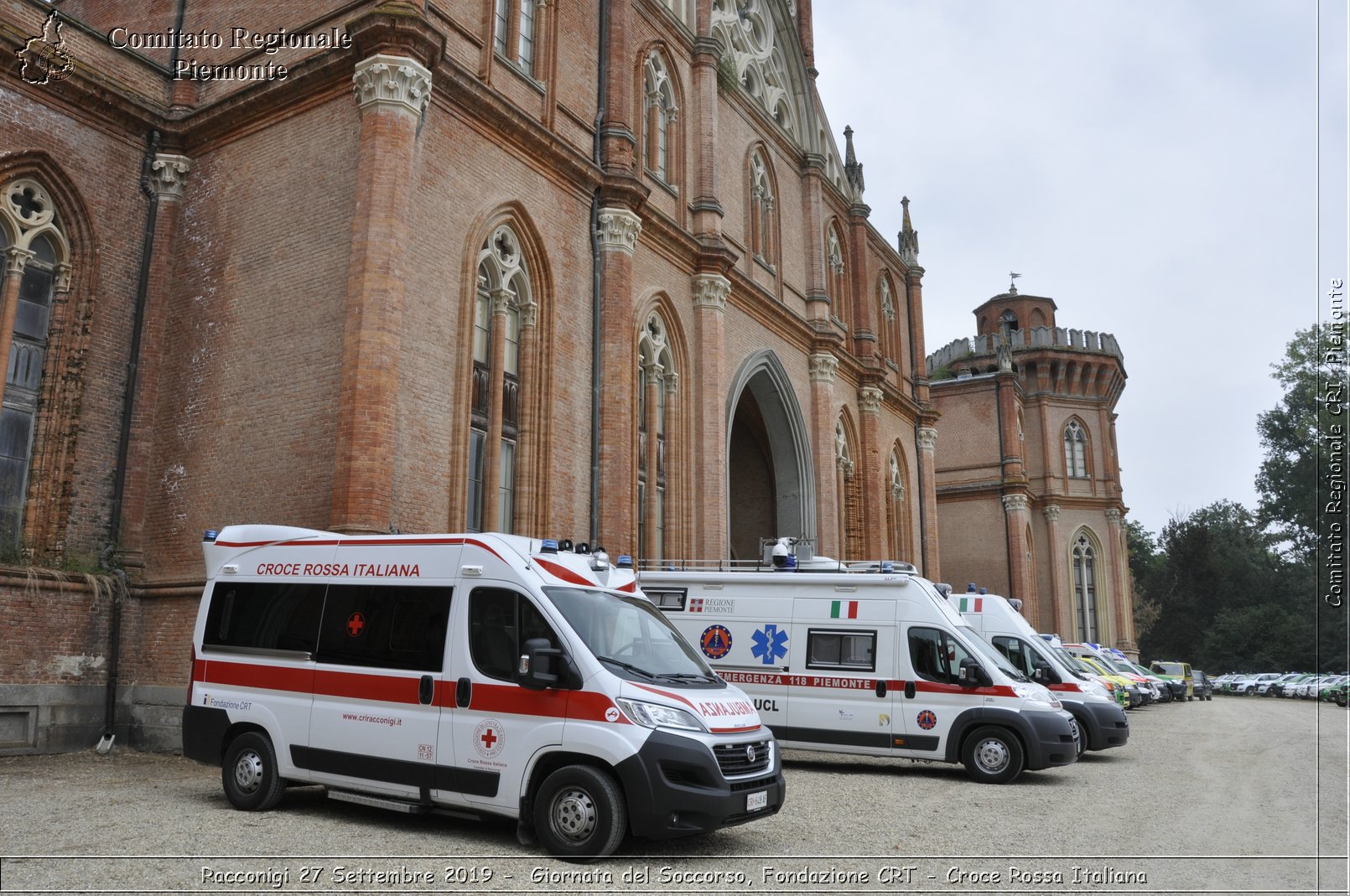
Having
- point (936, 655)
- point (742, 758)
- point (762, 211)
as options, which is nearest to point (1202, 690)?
point (762, 211)

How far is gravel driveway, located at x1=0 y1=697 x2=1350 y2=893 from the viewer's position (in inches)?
270

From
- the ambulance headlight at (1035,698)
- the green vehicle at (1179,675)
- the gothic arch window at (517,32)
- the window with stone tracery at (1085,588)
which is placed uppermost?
the gothic arch window at (517,32)

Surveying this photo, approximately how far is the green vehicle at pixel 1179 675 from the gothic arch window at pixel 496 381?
30840 millimetres

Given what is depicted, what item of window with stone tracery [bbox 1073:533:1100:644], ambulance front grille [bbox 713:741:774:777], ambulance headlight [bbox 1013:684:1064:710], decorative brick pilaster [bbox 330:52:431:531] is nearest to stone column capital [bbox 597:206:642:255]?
decorative brick pilaster [bbox 330:52:431:531]

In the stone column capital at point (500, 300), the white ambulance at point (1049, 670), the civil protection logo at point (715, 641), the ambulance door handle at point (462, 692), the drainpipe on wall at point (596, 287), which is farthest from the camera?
the drainpipe on wall at point (596, 287)

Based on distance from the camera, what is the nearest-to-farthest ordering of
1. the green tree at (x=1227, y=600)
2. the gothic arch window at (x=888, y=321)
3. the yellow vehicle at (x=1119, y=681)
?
the yellow vehicle at (x=1119, y=681) → the gothic arch window at (x=888, y=321) → the green tree at (x=1227, y=600)

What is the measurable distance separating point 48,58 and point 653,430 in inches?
463

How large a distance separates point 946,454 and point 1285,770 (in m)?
32.1

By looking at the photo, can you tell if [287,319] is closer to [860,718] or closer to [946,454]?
[860,718]

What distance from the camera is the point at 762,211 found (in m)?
27.2

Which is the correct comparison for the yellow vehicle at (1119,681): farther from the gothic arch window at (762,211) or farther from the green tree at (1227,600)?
the green tree at (1227,600)

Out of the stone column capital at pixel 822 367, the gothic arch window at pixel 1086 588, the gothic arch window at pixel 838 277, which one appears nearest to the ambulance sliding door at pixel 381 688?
the stone column capital at pixel 822 367

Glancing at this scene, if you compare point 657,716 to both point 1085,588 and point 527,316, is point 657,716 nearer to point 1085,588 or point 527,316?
point 527,316

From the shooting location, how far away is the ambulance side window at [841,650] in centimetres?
1390
